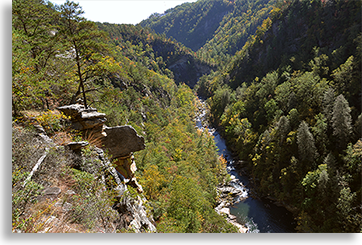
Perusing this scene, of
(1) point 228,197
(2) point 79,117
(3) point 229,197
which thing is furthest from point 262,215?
(2) point 79,117

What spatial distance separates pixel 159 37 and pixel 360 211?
208 meters

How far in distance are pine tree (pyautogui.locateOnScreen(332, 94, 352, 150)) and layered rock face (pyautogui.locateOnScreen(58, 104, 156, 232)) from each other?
34567 mm

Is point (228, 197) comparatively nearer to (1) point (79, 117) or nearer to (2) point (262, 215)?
(2) point (262, 215)

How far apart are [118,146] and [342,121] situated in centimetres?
3663

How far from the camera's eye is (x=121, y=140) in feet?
46.4

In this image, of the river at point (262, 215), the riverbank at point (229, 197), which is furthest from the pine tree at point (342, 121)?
the riverbank at point (229, 197)

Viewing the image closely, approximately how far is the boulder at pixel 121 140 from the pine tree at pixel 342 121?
1361 inches

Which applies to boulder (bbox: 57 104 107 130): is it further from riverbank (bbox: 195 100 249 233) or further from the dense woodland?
riverbank (bbox: 195 100 249 233)

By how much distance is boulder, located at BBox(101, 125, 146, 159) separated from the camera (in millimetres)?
13877

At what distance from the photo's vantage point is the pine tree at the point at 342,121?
99.8ft

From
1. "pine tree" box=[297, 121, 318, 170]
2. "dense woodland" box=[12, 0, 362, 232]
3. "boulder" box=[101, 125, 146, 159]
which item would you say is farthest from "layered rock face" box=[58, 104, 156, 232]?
"pine tree" box=[297, 121, 318, 170]

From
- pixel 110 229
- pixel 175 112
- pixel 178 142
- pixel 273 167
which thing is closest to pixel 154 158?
pixel 178 142
